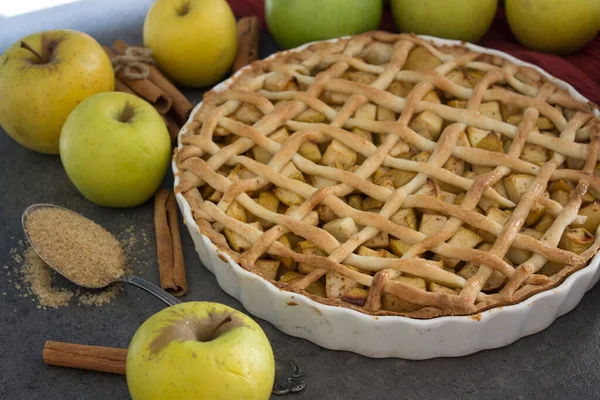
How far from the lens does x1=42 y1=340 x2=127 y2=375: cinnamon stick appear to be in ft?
3.94

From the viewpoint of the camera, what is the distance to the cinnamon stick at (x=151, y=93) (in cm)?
167

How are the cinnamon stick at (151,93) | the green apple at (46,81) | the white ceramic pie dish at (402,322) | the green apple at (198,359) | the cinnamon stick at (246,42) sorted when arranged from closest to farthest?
the green apple at (198,359) < the white ceramic pie dish at (402,322) < the green apple at (46,81) < the cinnamon stick at (151,93) < the cinnamon stick at (246,42)

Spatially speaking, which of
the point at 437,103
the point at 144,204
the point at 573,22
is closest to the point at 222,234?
the point at 144,204

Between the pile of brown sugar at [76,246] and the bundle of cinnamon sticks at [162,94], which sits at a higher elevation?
the bundle of cinnamon sticks at [162,94]

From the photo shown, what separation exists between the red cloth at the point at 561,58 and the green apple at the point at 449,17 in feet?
0.27

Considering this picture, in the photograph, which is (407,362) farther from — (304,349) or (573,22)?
(573,22)

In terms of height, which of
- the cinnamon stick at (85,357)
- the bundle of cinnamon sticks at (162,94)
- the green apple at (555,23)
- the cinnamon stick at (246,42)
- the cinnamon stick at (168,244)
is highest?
the green apple at (555,23)

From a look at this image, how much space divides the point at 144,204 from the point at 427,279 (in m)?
0.68

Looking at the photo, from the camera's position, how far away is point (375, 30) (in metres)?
1.79

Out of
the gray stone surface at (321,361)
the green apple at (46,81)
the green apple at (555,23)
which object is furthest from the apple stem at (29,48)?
the green apple at (555,23)

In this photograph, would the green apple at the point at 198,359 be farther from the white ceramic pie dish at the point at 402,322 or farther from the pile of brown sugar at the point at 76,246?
the pile of brown sugar at the point at 76,246

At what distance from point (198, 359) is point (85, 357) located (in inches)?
12.8

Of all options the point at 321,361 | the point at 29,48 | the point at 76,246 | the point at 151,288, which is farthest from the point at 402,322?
the point at 29,48

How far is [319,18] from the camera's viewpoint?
1707 millimetres
